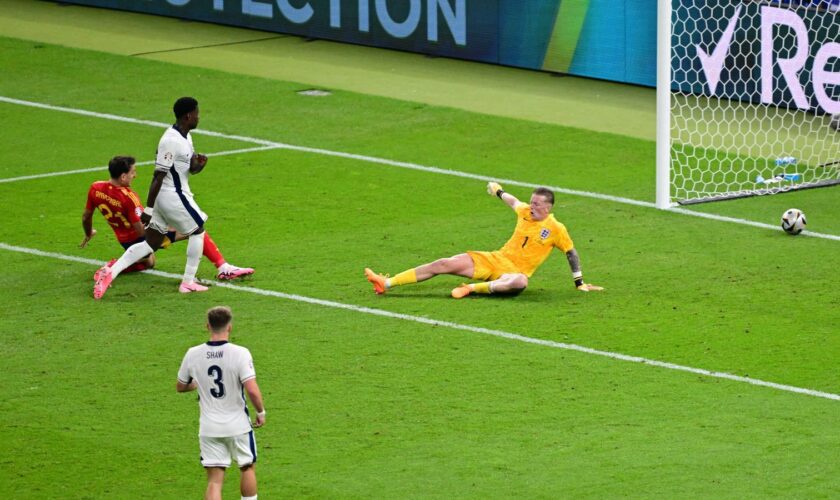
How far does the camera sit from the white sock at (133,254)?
14383 millimetres

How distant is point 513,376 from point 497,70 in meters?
13.2

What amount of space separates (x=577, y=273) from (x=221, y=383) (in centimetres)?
544

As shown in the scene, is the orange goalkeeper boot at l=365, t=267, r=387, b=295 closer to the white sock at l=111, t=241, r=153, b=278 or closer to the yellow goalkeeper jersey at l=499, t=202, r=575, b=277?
the yellow goalkeeper jersey at l=499, t=202, r=575, b=277

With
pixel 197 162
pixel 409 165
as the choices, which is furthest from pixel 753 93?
pixel 197 162

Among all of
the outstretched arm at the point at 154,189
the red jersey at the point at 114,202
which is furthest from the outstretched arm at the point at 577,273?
the red jersey at the point at 114,202

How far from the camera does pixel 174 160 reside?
14.1 metres

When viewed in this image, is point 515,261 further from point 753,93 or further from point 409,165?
point 753,93

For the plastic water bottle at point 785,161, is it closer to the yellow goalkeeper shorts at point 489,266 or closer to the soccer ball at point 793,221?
the soccer ball at point 793,221

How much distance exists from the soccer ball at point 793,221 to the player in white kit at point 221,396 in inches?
325

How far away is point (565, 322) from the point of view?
13234mm

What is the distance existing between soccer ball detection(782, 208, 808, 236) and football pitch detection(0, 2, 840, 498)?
0.23m

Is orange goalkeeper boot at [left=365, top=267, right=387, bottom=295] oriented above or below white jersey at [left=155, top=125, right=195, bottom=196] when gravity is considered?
below

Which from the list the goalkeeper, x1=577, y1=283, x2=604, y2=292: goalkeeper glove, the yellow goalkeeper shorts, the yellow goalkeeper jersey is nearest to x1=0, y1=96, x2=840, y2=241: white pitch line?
x1=577, y1=283, x2=604, y2=292: goalkeeper glove

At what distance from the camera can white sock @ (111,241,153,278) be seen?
47.2 ft
